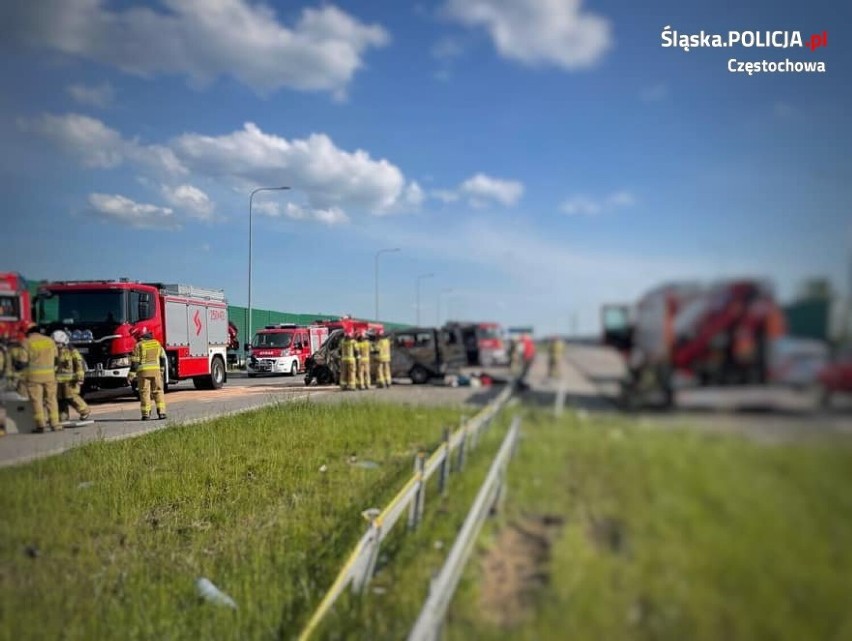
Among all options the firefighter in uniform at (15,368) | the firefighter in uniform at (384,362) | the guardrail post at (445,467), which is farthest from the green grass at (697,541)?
the firefighter in uniform at (15,368)

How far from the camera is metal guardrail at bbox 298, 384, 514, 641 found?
3.33 metres

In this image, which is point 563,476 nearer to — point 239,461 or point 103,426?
point 103,426

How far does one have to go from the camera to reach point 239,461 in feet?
18.4

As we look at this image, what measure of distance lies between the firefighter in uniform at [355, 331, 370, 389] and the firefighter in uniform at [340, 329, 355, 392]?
1.8 inches

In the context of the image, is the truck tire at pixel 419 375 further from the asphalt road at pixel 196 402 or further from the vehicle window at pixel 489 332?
the vehicle window at pixel 489 332

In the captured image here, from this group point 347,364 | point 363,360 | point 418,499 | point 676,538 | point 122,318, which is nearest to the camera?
point 676,538

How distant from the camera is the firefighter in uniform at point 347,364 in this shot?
4.52m

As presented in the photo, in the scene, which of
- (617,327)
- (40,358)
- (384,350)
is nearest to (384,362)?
(384,350)

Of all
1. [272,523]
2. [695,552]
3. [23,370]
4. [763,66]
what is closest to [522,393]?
[695,552]

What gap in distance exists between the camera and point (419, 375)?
3.59m

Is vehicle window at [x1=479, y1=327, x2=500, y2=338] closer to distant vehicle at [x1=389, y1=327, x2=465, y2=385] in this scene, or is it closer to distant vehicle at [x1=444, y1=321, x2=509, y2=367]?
distant vehicle at [x1=444, y1=321, x2=509, y2=367]

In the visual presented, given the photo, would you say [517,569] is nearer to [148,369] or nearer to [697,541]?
[697,541]

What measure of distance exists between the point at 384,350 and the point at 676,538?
106 inches

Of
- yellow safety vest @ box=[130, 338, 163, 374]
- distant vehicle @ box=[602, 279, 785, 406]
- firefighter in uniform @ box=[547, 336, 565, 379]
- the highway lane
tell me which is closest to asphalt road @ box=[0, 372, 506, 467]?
the highway lane
